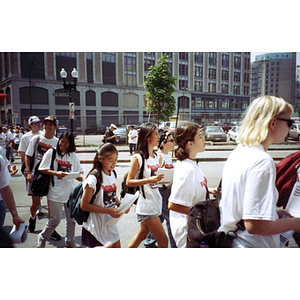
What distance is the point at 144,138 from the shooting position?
2.80 meters

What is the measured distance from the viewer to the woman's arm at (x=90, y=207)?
2.36 m

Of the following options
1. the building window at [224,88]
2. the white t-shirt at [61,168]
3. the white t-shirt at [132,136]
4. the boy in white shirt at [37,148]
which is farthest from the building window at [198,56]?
the boy in white shirt at [37,148]

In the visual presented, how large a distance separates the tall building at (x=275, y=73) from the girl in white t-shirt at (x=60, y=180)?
213 centimetres

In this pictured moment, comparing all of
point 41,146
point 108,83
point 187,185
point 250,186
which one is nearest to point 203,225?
point 187,185

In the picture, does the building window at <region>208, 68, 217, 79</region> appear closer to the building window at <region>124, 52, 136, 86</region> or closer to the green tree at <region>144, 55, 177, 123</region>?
the green tree at <region>144, 55, 177, 123</region>

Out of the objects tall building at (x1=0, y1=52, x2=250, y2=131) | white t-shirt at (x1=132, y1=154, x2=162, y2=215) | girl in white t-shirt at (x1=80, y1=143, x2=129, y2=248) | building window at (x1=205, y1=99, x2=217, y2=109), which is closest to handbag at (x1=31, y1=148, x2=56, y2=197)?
tall building at (x1=0, y1=52, x2=250, y2=131)

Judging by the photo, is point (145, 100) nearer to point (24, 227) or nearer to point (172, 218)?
point (172, 218)

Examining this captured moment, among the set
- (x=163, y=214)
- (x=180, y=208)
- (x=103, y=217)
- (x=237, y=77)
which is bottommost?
(x=163, y=214)

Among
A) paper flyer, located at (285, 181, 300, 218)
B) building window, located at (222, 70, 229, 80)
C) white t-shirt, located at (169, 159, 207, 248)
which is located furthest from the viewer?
building window, located at (222, 70, 229, 80)

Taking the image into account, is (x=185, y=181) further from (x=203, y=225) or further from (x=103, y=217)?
(x=103, y=217)

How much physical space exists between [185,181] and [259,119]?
2.38 feet

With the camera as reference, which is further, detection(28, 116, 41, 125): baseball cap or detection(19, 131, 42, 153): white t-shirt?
detection(19, 131, 42, 153): white t-shirt

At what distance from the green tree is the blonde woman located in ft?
4.29

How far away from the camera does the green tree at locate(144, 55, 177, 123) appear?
9.93ft
